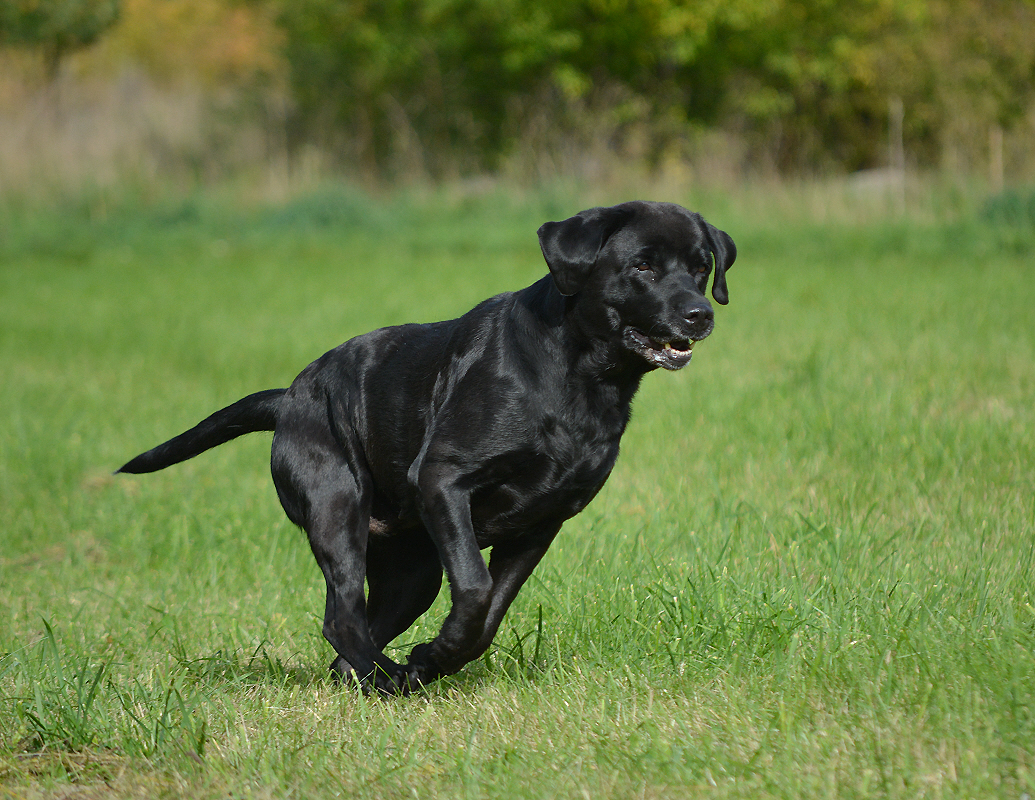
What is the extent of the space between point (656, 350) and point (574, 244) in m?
0.42

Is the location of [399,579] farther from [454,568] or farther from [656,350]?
[656,350]

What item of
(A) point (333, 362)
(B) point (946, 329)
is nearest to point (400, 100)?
(B) point (946, 329)

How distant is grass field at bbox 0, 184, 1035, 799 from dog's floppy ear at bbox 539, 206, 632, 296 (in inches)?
42.0

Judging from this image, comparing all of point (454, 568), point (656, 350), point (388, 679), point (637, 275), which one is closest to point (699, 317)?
point (656, 350)

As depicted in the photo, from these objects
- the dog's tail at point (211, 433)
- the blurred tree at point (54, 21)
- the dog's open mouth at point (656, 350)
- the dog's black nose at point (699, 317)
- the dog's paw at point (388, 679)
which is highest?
the blurred tree at point (54, 21)

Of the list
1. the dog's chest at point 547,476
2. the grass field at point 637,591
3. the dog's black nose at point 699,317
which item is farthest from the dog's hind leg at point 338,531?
the dog's black nose at point 699,317

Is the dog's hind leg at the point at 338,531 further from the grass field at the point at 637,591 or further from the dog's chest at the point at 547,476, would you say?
the dog's chest at the point at 547,476

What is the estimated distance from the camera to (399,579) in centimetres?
403

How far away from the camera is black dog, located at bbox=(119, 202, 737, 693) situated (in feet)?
11.2

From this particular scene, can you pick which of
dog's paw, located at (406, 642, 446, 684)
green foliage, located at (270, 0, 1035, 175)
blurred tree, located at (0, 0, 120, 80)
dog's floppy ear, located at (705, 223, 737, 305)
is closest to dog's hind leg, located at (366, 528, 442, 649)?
dog's paw, located at (406, 642, 446, 684)

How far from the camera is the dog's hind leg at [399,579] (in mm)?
3979

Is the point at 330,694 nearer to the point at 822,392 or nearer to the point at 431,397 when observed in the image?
the point at 431,397

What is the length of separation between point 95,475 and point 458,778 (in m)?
4.81

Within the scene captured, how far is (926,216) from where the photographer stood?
14.7 meters
